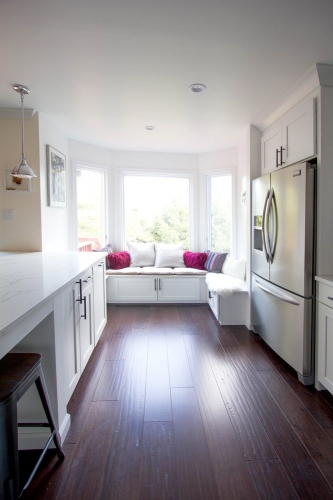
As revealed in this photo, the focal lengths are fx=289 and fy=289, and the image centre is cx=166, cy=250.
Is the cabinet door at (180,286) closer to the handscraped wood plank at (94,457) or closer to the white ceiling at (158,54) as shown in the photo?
the white ceiling at (158,54)

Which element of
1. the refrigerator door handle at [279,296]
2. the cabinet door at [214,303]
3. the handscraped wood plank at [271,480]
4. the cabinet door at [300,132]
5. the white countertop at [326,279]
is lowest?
the handscraped wood plank at [271,480]

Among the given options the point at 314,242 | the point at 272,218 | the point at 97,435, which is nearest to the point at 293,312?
the point at 314,242

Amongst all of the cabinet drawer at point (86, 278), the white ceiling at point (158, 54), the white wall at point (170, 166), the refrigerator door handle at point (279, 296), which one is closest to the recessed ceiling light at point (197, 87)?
the white ceiling at point (158, 54)

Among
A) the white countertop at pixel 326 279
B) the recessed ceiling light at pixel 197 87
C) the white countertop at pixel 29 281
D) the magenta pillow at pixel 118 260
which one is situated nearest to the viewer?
the white countertop at pixel 29 281

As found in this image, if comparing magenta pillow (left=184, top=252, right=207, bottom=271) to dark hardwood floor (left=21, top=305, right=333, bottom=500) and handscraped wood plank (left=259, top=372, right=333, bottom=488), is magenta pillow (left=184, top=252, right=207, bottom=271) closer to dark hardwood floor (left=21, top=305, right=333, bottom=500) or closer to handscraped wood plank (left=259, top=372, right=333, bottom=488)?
dark hardwood floor (left=21, top=305, right=333, bottom=500)

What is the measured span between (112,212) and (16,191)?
182 cm

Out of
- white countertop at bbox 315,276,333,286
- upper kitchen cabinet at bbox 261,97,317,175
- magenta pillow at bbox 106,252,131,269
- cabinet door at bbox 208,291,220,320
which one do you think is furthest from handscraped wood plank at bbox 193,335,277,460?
magenta pillow at bbox 106,252,131,269

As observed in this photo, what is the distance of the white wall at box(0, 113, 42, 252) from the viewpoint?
308 cm

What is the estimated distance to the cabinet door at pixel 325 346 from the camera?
1.99 meters

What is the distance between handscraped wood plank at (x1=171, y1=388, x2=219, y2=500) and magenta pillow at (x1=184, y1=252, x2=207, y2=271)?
8.76ft

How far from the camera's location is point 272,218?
2.67 meters

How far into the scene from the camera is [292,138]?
2502 millimetres

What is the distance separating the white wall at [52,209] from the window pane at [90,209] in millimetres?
239

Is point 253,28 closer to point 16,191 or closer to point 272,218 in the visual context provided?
point 272,218
